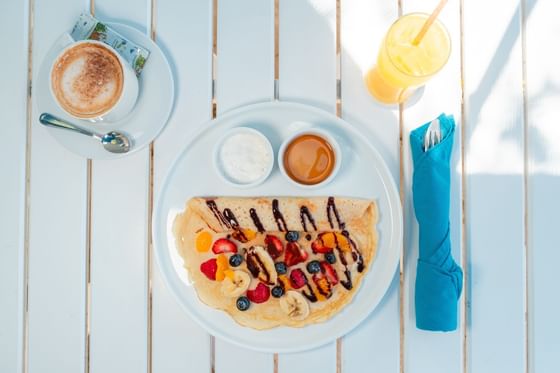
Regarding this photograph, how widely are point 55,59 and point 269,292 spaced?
2.39 feet

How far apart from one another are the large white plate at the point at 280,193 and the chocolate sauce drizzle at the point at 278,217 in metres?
0.03

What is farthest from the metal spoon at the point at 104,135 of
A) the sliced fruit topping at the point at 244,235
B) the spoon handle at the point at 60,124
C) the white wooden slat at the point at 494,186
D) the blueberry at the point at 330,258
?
the white wooden slat at the point at 494,186

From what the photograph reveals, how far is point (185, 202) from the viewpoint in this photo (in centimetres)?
111

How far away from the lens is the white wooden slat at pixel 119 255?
115cm

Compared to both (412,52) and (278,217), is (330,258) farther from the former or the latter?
(412,52)

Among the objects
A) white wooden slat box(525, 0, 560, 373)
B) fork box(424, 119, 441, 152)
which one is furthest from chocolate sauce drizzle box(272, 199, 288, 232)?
white wooden slat box(525, 0, 560, 373)

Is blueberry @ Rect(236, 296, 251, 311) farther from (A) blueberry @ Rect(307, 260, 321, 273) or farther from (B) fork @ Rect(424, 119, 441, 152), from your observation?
(B) fork @ Rect(424, 119, 441, 152)

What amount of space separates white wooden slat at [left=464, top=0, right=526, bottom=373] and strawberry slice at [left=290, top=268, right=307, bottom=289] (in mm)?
402

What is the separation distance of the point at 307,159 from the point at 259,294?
0.33 m

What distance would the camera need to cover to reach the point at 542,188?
3.76 feet

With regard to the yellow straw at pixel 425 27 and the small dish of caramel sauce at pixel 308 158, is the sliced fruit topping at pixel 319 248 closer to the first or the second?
the small dish of caramel sauce at pixel 308 158

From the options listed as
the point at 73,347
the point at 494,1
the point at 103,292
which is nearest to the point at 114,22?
the point at 103,292

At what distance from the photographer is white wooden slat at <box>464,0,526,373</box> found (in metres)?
1.13

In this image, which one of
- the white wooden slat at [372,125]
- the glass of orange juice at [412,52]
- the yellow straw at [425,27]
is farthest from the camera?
the white wooden slat at [372,125]
